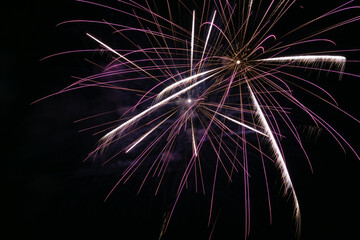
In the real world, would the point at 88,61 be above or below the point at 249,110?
above

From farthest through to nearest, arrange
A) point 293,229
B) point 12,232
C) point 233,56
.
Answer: point 293,229
point 12,232
point 233,56

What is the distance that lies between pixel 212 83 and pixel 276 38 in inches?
54.0

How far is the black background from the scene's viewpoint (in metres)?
3.06

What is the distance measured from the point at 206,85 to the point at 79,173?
2939mm

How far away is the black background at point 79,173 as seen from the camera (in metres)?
3.06

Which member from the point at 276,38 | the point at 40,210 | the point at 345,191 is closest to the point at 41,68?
the point at 40,210

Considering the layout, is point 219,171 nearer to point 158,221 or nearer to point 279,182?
point 279,182

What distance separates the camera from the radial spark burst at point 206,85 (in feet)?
9.78

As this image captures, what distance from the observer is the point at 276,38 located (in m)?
3.04

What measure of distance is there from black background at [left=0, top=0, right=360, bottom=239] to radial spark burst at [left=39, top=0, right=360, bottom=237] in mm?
210

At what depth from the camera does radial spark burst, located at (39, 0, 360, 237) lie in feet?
9.78

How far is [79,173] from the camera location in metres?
3.26

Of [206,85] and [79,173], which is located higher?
[206,85]

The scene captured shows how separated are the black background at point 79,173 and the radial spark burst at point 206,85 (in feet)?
0.69
